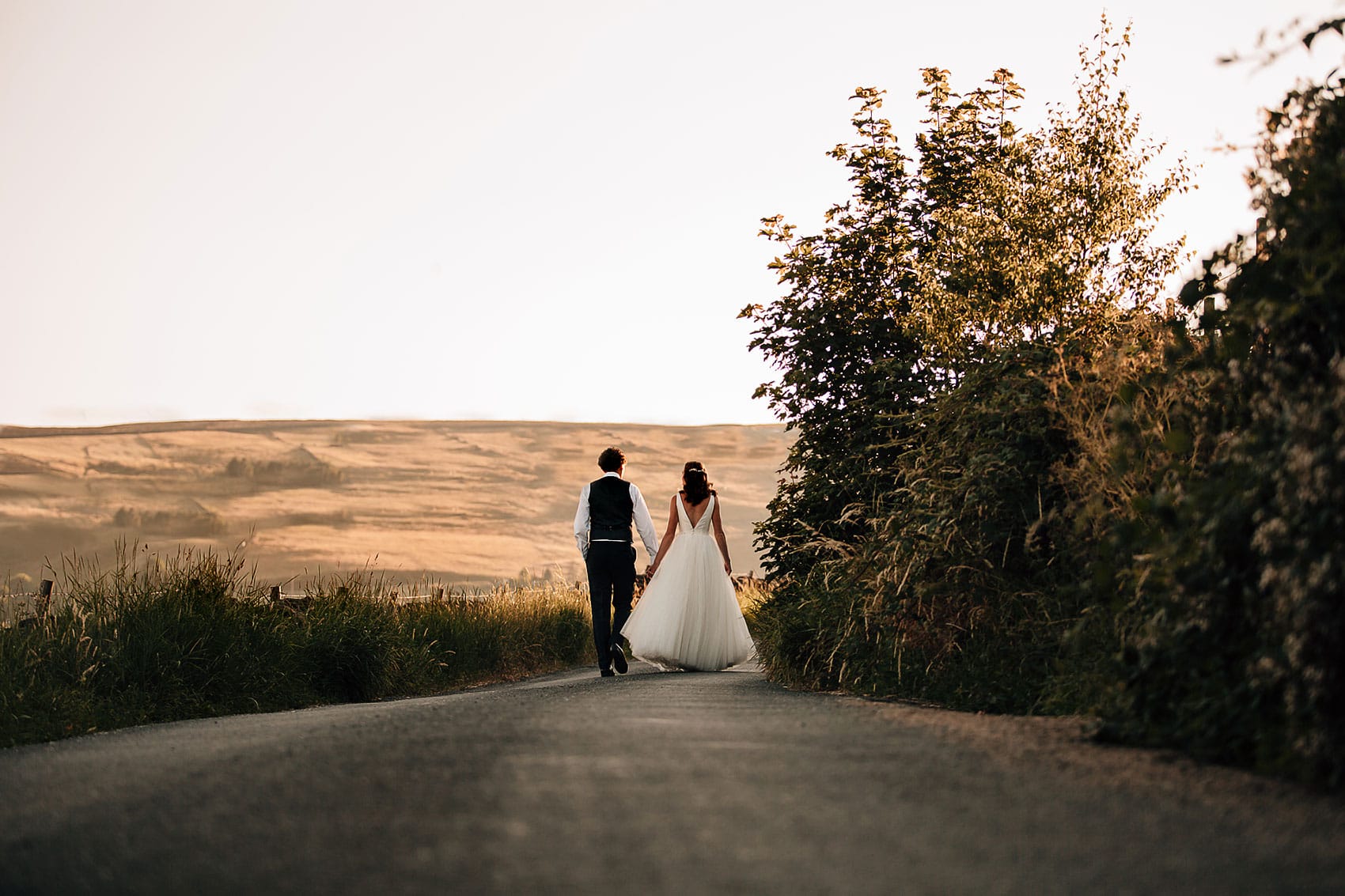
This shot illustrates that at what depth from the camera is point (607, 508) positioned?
15188 mm

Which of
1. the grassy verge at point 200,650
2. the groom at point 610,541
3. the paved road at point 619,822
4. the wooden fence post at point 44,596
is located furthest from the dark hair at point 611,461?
the paved road at point 619,822

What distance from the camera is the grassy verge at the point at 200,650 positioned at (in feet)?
32.7

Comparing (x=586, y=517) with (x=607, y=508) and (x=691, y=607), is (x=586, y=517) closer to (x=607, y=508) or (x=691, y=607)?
(x=607, y=508)

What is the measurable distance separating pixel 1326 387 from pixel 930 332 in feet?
30.1

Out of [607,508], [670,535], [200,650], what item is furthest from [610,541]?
[200,650]

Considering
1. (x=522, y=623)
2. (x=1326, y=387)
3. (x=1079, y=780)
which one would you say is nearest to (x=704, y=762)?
(x=1079, y=780)

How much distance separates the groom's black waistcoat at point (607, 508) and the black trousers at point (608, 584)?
12 centimetres

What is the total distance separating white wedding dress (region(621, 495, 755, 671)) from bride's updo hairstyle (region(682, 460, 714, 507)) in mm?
575

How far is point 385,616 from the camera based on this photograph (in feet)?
50.6

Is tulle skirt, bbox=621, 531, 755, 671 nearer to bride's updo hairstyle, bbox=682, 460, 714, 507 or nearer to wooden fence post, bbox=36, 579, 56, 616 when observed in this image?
bride's updo hairstyle, bbox=682, 460, 714, 507

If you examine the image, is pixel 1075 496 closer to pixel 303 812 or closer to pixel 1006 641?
pixel 1006 641

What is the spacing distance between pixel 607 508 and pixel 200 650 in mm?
5110

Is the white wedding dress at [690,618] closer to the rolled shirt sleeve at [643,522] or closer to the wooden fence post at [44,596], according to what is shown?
the rolled shirt sleeve at [643,522]

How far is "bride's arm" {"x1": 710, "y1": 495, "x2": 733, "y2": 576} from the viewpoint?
16.2 m
